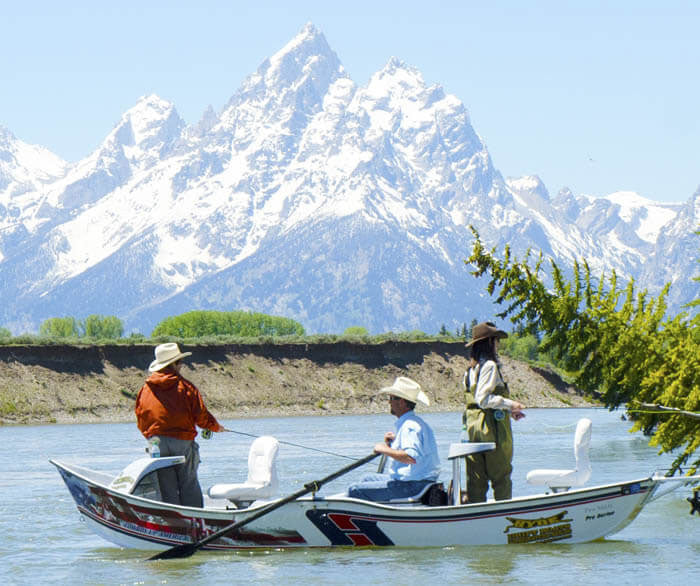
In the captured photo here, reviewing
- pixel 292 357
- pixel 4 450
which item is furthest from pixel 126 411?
pixel 4 450

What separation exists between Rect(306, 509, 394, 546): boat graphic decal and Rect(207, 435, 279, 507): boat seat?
0.81 metres

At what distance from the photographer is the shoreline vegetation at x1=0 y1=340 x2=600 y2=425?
337 feet

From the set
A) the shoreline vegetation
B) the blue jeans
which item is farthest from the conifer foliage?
the shoreline vegetation

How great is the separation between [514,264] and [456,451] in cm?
725

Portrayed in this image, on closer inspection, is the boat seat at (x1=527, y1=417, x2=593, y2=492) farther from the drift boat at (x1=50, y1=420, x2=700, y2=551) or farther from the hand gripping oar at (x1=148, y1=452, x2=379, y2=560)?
the hand gripping oar at (x1=148, y1=452, x2=379, y2=560)

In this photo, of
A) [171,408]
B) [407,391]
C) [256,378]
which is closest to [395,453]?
[407,391]

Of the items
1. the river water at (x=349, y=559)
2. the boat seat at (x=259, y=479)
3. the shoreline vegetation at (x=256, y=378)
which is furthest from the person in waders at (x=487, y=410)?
the shoreline vegetation at (x=256, y=378)

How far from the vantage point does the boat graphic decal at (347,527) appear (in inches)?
793

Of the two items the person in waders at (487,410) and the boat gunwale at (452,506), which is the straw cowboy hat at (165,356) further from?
the person in waders at (487,410)

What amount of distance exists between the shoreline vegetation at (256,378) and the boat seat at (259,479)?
77.0 metres

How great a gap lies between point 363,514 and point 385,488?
0.52 m

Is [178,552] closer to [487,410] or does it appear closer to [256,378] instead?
[487,410]

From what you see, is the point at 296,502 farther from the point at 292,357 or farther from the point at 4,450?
the point at 292,357

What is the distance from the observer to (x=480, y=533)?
19.8 meters
